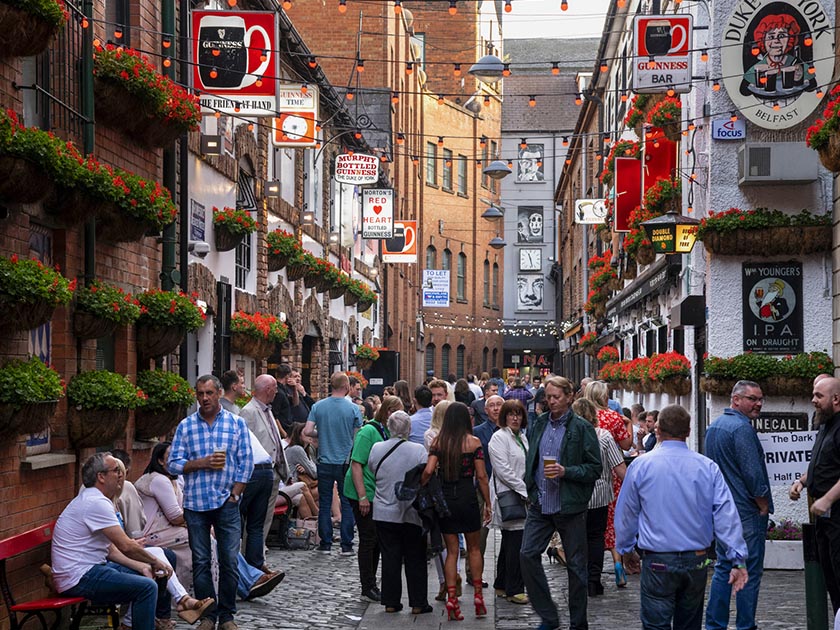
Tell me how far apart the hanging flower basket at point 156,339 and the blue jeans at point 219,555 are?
3135mm

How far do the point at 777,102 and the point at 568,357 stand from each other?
131 feet

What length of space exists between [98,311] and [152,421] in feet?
7.00

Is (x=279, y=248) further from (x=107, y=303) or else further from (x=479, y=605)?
(x=479, y=605)

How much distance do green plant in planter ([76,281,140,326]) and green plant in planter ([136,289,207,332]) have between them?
2.32 feet

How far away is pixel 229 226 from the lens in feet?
58.5

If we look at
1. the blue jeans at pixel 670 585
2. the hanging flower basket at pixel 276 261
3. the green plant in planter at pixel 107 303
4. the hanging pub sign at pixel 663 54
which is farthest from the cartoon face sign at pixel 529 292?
the blue jeans at pixel 670 585

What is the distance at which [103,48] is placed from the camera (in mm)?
11625

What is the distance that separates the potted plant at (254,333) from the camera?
18.8 metres

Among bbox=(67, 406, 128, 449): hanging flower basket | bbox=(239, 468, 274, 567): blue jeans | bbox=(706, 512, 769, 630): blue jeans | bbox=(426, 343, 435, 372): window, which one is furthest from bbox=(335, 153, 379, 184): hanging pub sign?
bbox=(426, 343, 435, 372): window

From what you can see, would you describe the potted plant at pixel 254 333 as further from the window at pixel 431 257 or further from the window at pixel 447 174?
the window at pixel 447 174

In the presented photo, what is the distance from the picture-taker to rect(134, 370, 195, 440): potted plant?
41.8ft

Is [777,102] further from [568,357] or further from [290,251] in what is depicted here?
[568,357]

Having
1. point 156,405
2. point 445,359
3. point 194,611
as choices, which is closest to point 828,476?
point 194,611

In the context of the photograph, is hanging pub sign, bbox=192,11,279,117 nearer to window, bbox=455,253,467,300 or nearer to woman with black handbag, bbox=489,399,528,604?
woman with black handbag, bbox=489,399,528,604
